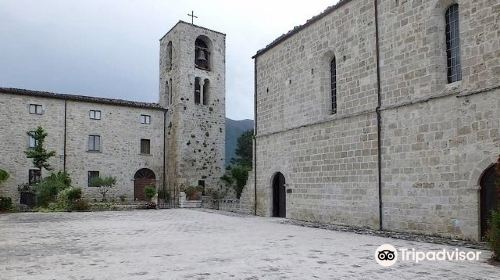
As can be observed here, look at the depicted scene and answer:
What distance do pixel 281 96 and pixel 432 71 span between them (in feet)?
25.6

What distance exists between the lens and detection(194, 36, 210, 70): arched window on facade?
32406 millimetres

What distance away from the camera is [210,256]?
26.6ft

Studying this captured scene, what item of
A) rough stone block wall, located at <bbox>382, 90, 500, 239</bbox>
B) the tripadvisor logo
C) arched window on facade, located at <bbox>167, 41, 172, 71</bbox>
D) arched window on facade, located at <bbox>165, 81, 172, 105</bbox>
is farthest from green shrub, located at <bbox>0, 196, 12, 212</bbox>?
the tripadvisor logo

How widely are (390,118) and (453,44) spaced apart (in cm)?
268

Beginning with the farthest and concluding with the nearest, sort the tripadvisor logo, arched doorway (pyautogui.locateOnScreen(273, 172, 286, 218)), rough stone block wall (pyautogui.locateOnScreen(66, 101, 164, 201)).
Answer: rough stone block wall (pyautogui.locateOnScreen(66, 101, 164, 201)) < arched doorway (pyautogui.locateOnScreen(273, 172, 286, 218)) < the tripadvisor logo

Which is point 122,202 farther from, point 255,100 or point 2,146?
point 255,100

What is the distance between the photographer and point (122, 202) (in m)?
28.9

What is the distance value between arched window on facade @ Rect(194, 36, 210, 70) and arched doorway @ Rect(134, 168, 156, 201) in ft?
30.7

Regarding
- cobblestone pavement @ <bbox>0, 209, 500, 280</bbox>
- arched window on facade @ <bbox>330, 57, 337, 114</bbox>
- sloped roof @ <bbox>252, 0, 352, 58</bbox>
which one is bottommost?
cobblestone pavement @ <bbox>0, 209, 500, 280</bbox>

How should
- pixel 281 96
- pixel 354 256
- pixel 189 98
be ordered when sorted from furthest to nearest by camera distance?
pixel 189 98 < pixel 281 96 < pixel 354 256

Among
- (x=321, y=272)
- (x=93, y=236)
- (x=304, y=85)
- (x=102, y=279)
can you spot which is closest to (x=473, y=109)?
(x=321, y=272)

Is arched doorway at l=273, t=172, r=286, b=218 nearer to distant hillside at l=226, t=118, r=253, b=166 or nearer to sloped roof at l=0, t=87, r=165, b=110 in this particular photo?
sloped roof at l=0, t=87, r=165, b=110

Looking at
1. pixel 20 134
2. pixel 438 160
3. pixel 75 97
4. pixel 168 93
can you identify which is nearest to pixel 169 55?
pixel 168 93

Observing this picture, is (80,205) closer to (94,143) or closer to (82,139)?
(82,139)
